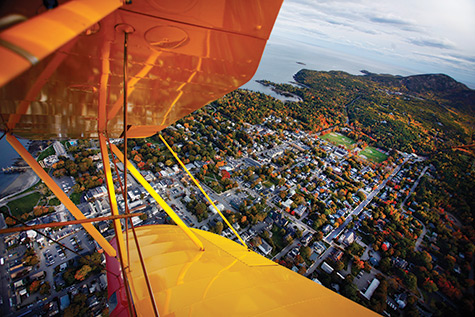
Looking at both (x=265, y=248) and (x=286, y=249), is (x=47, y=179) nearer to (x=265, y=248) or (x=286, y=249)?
(x=265, y=248)

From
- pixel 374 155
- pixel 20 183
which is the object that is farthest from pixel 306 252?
pixel 374 155

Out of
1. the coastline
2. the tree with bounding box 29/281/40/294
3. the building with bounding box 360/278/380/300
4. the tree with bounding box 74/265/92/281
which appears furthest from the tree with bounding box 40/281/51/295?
the building with bounding box 360/278/380/300

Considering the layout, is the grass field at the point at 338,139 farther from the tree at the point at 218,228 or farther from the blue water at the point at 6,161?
the blue water at the point at 6,161

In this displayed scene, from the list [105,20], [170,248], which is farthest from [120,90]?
[170,248]

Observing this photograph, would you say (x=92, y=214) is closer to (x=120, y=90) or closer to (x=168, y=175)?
(x=168, y=175)

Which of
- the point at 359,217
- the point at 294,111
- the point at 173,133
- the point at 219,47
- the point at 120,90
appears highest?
the point at 219,47

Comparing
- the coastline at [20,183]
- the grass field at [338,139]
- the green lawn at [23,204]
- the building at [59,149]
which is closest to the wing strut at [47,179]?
the green lawn at [23,204]

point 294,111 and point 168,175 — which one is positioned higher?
point 294,111
